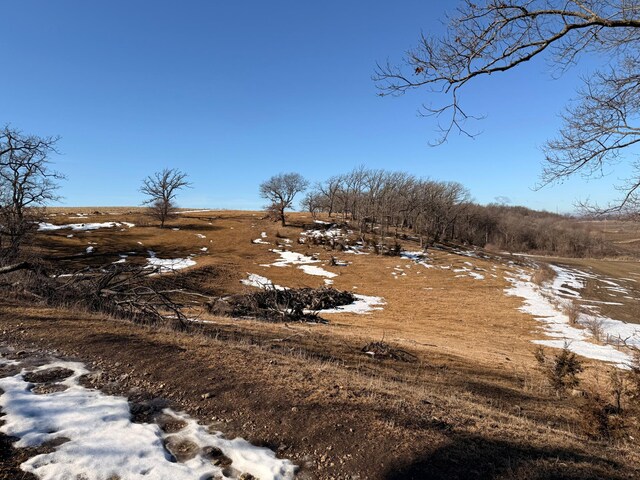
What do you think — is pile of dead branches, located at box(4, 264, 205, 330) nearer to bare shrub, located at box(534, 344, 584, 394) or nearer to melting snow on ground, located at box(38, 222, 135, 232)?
bare shrub, located at box(534, 344, 584, 394)

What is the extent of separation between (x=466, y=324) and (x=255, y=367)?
22.4 m

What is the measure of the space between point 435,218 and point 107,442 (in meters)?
77.2

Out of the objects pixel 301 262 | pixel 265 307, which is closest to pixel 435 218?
pixel 301 262

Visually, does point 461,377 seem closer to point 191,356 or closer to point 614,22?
point 191,356

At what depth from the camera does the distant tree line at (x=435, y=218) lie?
75.2 m

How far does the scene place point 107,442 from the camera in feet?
12.1

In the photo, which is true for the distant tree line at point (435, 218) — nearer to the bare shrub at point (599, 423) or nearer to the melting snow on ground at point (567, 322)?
the melting snow on ground at point (567, 322)

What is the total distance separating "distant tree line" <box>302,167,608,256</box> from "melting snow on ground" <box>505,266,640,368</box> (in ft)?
81.1

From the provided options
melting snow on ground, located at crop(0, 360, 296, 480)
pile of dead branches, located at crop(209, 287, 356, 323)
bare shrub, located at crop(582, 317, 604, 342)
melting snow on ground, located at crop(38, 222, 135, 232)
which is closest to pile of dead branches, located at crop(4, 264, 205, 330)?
melting snow on ground, located at crop(0, 360, 296, 480)

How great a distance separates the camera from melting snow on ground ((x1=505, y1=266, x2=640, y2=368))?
18109 mm

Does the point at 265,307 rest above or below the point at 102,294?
below

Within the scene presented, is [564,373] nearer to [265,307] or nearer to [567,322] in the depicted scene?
[265,307]

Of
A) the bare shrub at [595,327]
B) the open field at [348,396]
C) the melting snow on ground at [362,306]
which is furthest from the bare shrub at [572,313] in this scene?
the melting snow on ground at [362,306]

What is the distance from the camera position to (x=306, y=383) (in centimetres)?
527
